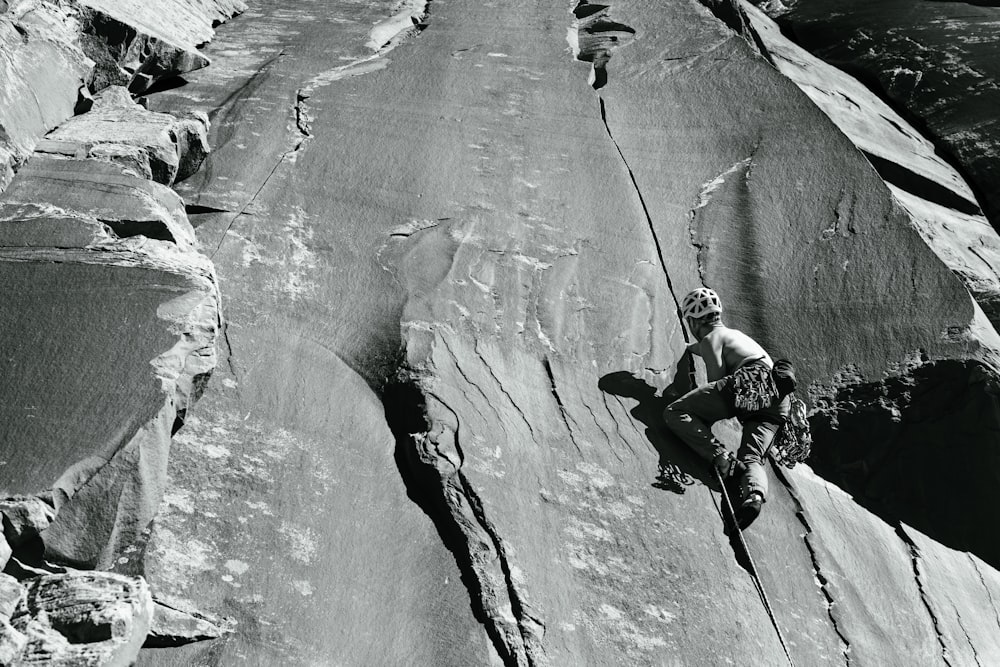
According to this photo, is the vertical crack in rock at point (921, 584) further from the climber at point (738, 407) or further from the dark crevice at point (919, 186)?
the dark crevice at point (919, 186)

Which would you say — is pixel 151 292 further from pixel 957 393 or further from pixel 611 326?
pixel 957 393

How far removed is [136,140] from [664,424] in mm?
3042

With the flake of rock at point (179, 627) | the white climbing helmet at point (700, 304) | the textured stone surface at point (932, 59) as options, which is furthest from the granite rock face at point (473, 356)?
the textured stone surface at point (932, 59)

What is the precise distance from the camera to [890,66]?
7.98 m

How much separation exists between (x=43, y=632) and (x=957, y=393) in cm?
394

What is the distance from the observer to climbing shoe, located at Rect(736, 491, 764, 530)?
12.8 feet

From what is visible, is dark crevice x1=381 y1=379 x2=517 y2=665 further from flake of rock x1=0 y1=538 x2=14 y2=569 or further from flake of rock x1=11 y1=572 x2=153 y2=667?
flake of rock x1=0 y1=538 x2=14 y2=569

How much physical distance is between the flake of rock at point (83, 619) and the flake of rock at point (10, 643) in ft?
0.05

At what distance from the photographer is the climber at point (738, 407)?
409 cm

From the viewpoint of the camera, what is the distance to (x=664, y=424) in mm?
4309

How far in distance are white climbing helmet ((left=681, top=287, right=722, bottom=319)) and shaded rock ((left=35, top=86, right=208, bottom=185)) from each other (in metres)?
2.73

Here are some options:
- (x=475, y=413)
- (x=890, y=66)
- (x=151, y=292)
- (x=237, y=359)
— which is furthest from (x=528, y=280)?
(x=890, y=66)

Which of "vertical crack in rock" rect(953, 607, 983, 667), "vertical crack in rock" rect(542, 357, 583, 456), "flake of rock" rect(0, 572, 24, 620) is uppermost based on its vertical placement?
"flake of rock" rect(0, 572, 24, 620)

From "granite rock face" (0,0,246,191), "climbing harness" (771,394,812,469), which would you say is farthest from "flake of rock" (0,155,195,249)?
"climbing harness" (771,394,812,469)
